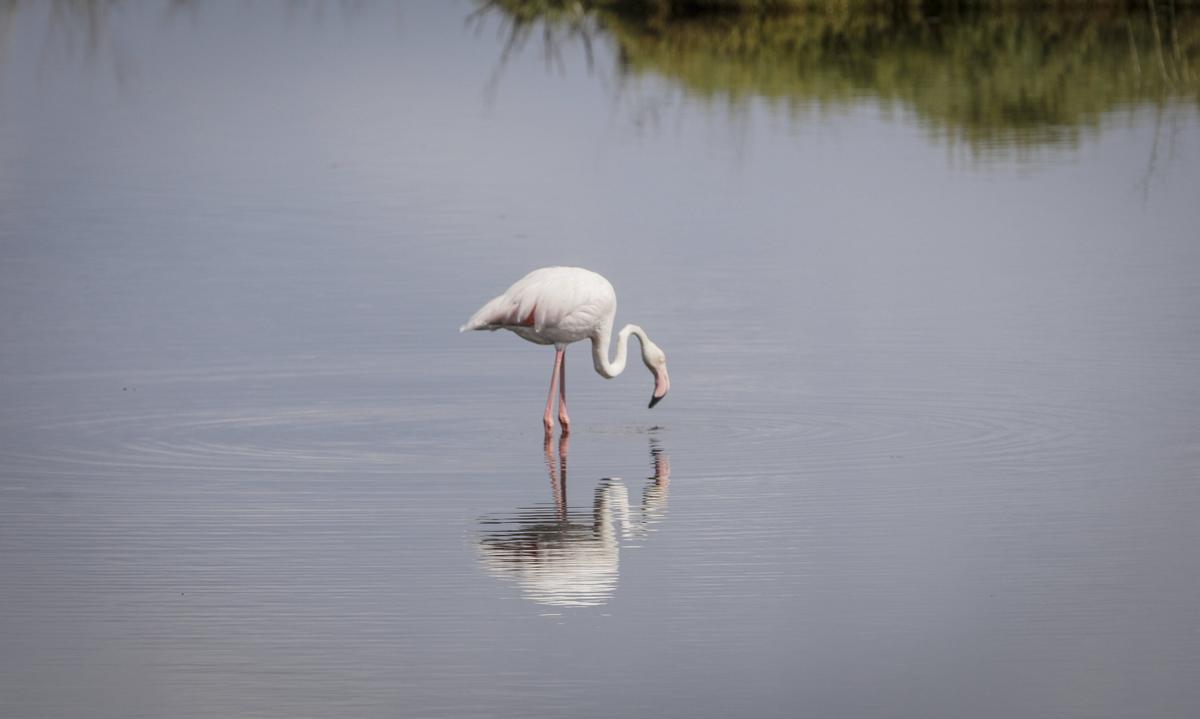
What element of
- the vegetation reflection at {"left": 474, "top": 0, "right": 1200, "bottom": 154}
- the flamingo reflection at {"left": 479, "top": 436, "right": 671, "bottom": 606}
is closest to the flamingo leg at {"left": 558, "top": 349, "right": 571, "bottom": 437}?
the flamingo reflection at {"left": 479, "top": 436, "right": 671, "bottom": 606}

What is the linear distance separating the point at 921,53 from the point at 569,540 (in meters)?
18.4

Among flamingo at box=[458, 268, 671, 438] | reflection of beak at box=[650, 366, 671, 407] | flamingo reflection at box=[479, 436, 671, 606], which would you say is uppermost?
flamingo at box=[458, 268, 671, 438]

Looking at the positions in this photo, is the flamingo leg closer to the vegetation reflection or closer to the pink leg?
the pink leg

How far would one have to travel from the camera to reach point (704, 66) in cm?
2408

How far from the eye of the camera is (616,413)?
10219 millimetres

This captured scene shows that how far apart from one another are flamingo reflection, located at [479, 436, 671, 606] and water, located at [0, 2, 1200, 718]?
3 cm

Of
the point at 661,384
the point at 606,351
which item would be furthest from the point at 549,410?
the point at 606,351

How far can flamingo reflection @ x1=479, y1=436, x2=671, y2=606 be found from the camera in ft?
22.6

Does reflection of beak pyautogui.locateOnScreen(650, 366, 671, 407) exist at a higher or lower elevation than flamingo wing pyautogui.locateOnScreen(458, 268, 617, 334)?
lower

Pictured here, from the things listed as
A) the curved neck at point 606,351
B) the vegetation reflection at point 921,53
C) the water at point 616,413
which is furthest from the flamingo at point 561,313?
the vegetation reflection at point 921,53

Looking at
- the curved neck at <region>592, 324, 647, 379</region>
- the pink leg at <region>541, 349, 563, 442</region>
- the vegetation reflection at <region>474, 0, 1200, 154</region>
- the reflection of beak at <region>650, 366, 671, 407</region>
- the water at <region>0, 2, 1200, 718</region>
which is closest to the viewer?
the water at <region>0, 2, 1200, 718</region>

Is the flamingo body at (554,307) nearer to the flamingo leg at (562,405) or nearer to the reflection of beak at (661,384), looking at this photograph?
the flamingo leg at (562,405)

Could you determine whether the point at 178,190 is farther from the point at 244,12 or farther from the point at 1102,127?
the point at 244,12

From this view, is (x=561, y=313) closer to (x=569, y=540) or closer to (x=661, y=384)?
(x=661, y=384)
